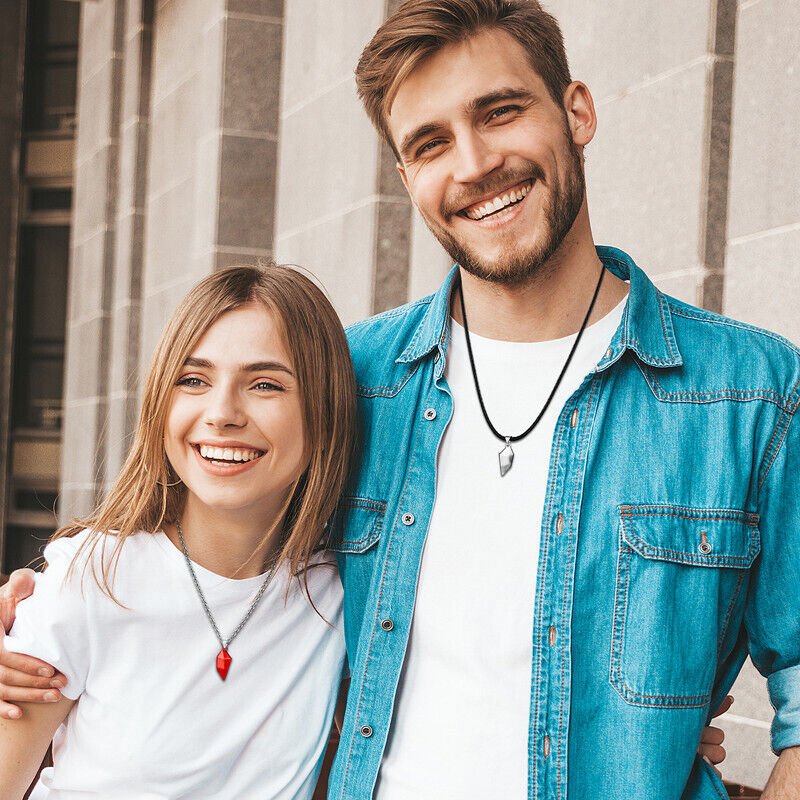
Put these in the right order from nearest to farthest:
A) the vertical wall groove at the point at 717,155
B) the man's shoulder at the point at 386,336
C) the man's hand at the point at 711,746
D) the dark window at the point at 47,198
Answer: the man's hand at the point at 711,746 < the man's shoulder at the point at 386,336 < the vertical wall groove at the point at 717,155 < the dark window at the point at 47,198

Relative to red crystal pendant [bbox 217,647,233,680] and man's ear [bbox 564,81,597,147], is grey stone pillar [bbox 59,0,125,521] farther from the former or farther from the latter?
man's ear [bbox 564,81,597,147]

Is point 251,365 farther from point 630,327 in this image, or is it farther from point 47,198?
point 47,198

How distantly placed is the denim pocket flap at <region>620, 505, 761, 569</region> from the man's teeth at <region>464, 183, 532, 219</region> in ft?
2.13

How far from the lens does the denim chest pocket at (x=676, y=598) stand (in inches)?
75.2

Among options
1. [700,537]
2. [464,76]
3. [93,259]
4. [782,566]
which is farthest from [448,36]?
[93,259]

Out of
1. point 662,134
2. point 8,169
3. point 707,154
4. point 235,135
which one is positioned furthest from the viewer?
point 8,169

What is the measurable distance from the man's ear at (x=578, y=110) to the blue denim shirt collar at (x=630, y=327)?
25 cm

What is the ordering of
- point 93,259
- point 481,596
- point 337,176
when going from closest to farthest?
point 481,596 < point 337,176 < point 93,259

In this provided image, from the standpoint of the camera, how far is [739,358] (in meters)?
2.02

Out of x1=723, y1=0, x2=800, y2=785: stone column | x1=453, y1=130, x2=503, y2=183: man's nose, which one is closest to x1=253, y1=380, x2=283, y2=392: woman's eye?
x1=453, y1=130, x2=503, y2=183: man's nose

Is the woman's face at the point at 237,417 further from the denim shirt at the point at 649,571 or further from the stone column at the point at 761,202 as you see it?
the stone column at the point at 761,202

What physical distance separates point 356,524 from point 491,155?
779 mm

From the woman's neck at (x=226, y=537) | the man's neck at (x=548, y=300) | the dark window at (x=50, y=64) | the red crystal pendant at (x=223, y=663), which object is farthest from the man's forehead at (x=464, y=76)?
the dark window at (x=50, y=64)

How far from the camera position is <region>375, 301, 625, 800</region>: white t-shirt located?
1950 millimetres
